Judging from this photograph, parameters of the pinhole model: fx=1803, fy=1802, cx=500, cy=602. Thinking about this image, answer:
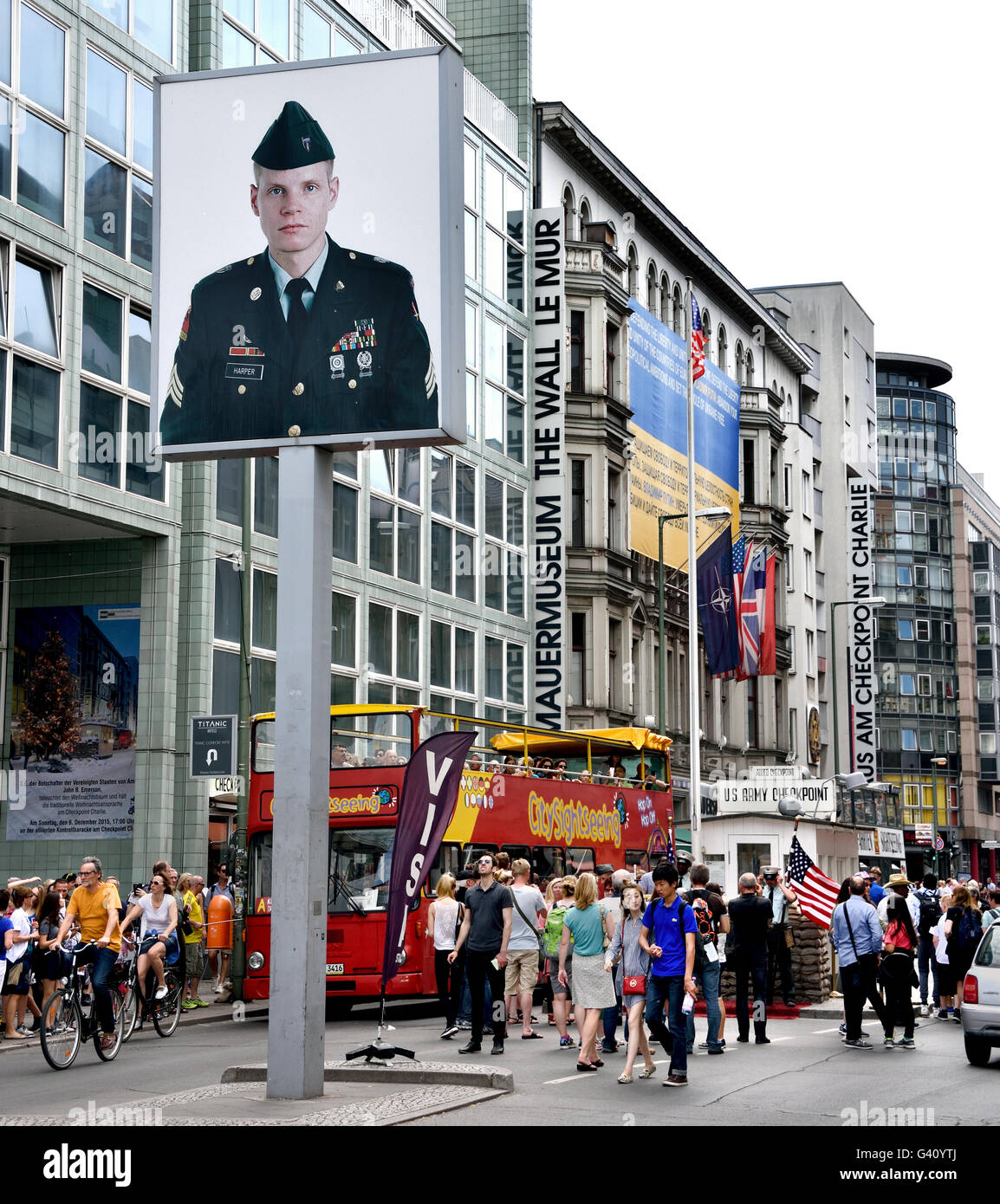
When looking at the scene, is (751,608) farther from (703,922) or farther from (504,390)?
(703,922)

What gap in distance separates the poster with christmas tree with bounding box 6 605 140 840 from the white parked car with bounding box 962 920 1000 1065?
18063mm

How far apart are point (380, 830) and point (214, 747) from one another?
10.9 feet

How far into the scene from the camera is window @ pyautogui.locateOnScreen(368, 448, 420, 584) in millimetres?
38062

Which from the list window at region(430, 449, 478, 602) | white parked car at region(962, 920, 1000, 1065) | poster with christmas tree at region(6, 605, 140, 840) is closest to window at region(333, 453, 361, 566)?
window at region(430, 449, 478, 602)

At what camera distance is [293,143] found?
14883 mm

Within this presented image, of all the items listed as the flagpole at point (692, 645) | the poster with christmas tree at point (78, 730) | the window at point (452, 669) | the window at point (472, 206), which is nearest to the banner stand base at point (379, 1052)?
the poster with christmas tree at point (78, 730)

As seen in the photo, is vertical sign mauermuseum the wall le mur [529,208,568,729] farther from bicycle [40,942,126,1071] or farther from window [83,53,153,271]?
bicycle [40,942,126,1071]

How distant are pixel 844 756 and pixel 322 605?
71491 mm

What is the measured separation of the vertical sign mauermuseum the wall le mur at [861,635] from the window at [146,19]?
45.6m

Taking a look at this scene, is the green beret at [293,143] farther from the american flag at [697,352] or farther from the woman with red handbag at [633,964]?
the american flag at [697,352]

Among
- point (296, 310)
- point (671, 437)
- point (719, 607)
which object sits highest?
point (671, 437)

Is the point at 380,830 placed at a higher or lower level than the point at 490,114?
lower

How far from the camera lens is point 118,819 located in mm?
31750

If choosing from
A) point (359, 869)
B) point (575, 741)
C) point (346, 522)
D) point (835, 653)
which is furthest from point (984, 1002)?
point (835, 653)
